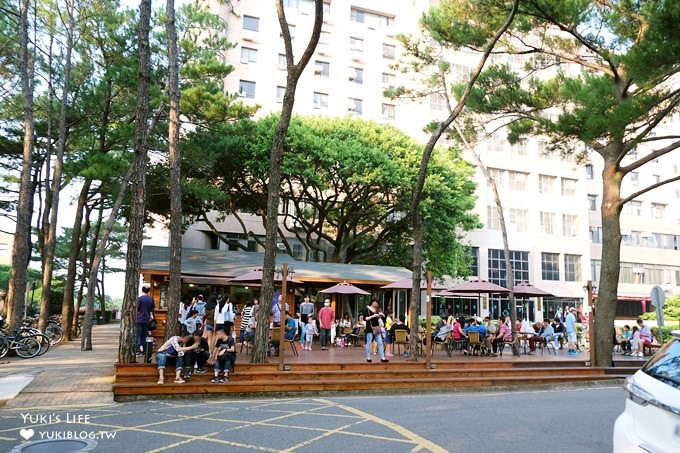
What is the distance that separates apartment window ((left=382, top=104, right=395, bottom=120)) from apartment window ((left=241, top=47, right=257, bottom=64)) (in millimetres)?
10470

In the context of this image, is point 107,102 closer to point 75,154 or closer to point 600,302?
point 75,154

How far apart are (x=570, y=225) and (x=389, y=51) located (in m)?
20.9

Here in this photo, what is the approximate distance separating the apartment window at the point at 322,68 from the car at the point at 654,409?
3744 centimetres

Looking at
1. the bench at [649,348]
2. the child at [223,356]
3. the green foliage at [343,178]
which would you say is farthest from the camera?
the green foliage at [343,178]

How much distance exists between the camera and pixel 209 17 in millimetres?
20422

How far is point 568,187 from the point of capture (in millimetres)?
Answer: 43500

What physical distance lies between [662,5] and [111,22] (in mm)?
17009

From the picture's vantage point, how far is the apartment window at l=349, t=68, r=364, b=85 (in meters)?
39.4

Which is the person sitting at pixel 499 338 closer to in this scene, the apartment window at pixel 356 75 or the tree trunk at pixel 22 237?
the tree trunk at pixel 22 237

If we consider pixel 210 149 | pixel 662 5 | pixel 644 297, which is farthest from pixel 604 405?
pixel 644 297

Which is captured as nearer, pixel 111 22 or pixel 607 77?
pixel 607 77

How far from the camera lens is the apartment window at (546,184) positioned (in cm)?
4244

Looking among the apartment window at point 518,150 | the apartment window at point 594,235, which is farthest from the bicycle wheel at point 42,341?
the apartment window at point 594,235

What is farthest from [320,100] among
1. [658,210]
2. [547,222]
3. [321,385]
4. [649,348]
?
[658,210]
